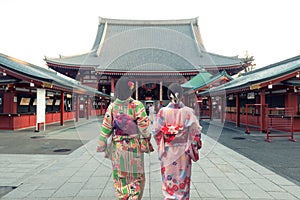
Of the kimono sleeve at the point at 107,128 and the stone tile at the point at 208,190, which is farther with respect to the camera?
the stone tile at the point at 208,190

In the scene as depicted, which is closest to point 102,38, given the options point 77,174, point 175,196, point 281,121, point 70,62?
point 70,62

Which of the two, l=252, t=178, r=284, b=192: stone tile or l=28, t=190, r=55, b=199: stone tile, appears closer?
l=28, t=190, r=55, b=199: stone tile

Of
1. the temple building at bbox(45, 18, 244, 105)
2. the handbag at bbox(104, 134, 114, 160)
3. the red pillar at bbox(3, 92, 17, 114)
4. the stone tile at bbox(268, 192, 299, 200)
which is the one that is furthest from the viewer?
the temple building at bbox(45, 18, 244, 105)

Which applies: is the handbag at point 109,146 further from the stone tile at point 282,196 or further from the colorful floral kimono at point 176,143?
the stone tile at point 282,196

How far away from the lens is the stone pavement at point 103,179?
139 inches

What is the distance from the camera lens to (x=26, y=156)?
19.8 feet

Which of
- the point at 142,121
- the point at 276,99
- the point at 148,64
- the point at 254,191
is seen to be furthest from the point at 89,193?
the point at 148,64

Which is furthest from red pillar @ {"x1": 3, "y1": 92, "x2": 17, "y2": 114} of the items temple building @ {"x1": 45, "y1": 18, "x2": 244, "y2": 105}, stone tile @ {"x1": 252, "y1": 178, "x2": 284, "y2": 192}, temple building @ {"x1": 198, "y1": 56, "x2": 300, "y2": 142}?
temple building @ {"x1": 198, "y1": 56, "x2": 300, "y2": 142}

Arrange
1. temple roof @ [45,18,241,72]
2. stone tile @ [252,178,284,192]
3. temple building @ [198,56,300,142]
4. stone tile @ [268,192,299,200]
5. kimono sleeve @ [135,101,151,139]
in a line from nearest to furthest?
kimono sleeve @ [135,101,151,139]
stone tile @ [268,192,299,200]
stone tile @ [252,178,284,192]
temple building @ [198,56,300,142]
temple roof @ [45,18,241,72]

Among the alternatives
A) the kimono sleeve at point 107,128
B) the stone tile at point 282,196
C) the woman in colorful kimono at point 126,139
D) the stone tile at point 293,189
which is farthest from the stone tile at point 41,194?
the stone tile at point 293,189

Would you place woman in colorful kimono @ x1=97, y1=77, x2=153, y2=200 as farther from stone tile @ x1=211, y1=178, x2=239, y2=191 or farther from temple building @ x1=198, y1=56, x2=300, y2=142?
temple building @ x1=198, y1=56, x2=300, y2=142

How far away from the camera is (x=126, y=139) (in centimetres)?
271

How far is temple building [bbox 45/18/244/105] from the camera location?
1944 centimetres

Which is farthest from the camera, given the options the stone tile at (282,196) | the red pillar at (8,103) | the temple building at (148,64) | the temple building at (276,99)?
the temple building at (148,64)
